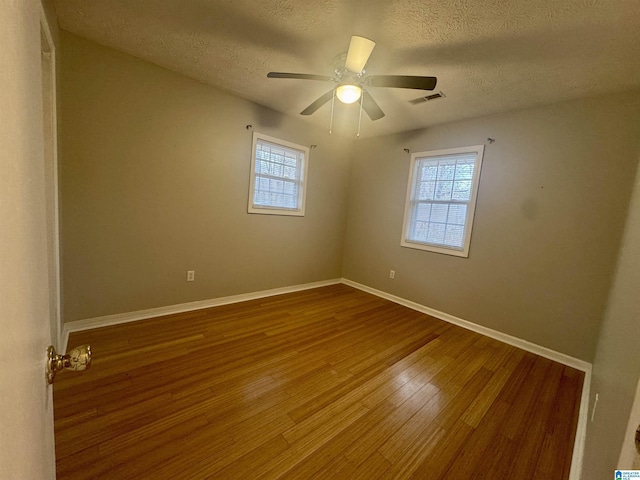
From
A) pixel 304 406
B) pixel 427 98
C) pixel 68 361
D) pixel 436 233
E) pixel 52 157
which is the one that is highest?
pixel 427 98

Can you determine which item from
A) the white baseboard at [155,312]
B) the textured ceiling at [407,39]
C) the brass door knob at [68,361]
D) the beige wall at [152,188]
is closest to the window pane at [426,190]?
the textured ceiling at [407,39]

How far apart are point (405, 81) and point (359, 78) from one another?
1.43 ft

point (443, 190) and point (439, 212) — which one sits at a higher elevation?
point (443, 190)

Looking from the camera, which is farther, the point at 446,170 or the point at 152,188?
the point at 446,170

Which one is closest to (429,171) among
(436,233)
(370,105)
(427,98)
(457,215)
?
(457,215)

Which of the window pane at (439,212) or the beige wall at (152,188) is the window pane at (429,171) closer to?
the window pane at (439,212)

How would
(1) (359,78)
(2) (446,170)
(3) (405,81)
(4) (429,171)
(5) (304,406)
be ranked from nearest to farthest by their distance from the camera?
(5) (304,406), (3) (405,81), (1) (359,78), (2) (446,170), (4) (429,171)

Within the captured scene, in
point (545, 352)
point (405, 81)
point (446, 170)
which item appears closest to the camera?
point (405, 81)

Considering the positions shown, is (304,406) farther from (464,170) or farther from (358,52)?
(464,170)

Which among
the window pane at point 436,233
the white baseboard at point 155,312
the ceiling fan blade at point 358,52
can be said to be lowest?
the white baseboard at point 155,312

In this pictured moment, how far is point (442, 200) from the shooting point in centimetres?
338

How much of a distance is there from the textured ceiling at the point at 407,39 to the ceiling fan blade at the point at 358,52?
7.5 inches


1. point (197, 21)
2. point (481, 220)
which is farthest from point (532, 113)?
point (197, 21)

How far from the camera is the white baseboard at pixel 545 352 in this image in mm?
1466
